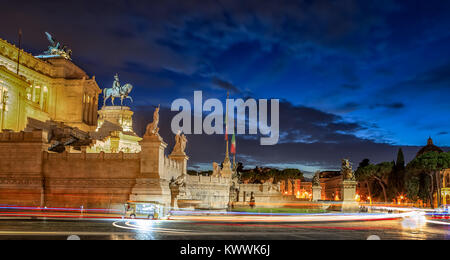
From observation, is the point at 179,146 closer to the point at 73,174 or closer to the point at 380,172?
the point at 73,174

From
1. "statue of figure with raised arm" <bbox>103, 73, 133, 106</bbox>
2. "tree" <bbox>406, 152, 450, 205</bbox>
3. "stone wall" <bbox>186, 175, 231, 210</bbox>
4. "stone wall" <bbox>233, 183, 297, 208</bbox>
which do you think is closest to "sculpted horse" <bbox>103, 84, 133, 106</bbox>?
"statue of figure with raised arm" <bbox>103, 73, 133, 106</bbox>

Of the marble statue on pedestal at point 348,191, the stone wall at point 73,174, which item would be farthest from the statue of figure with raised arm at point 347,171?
the stone wall at point 73,174

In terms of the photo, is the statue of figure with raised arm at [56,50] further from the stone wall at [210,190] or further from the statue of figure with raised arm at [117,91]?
the stone wall at [210,190]

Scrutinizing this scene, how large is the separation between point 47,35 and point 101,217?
71196mm

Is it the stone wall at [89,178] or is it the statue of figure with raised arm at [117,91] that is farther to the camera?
the statue of figure with raised arm at [117,91]

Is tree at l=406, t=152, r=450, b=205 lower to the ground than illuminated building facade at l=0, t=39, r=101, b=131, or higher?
lower

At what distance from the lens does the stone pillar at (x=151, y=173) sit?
30.8 m

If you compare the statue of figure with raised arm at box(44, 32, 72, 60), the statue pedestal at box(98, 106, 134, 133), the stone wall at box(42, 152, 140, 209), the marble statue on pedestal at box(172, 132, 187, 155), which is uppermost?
the statue of figure with raised arm at box(44, 32, 72, 60)

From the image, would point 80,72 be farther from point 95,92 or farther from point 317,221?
point 317,221

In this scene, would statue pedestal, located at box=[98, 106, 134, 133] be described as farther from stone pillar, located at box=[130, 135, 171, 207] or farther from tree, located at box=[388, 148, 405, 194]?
tree, located at box=[388, 148, 405, 194]

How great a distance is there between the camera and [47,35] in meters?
86.4

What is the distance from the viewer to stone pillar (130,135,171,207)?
30.8 meters

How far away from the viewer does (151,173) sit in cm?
3152
